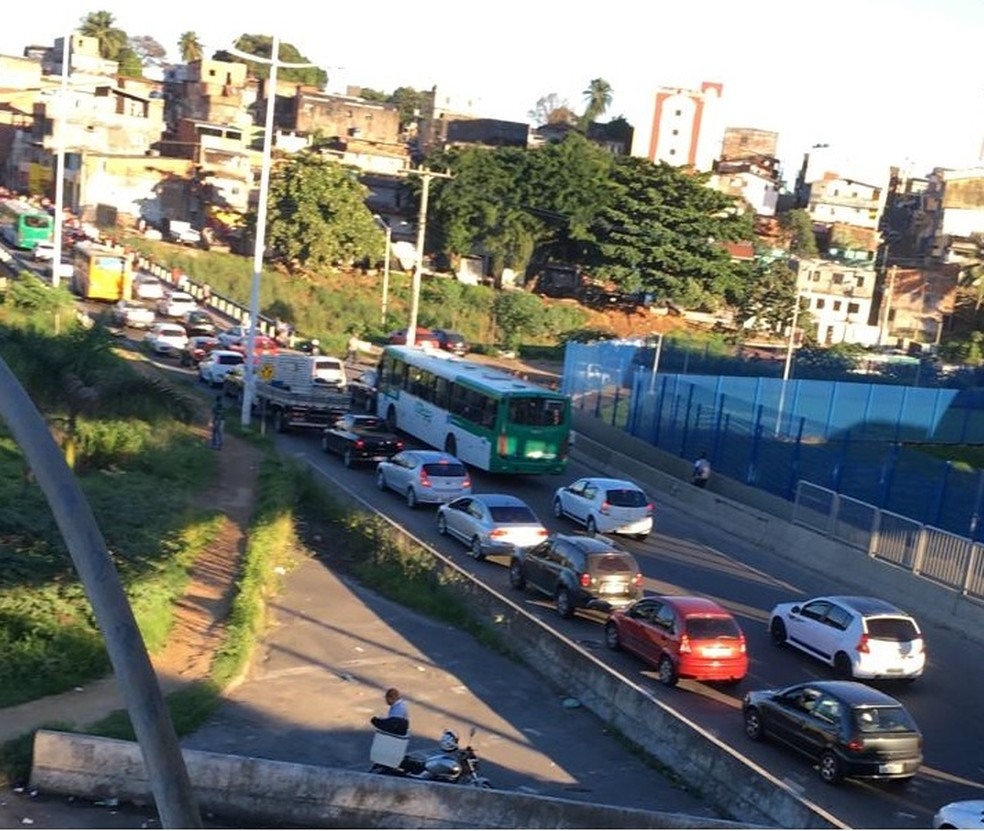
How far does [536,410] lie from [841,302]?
63733 mm

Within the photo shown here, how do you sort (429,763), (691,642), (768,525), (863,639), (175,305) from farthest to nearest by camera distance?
(175,305) → (768,525) → (863,639) → (691,642) → (429,763)

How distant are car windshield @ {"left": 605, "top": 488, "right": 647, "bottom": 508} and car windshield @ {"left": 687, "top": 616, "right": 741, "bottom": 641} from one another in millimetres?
10221

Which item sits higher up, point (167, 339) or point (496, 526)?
point (496, 526)

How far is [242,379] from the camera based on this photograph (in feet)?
145

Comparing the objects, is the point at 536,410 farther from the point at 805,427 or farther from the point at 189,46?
the point at 189,46


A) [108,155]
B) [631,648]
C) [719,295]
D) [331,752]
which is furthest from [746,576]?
[108,155]

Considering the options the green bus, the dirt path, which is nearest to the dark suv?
the dirt path

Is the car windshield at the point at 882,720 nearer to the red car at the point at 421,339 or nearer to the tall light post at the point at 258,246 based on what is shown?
the tall light post at the point at 258,246

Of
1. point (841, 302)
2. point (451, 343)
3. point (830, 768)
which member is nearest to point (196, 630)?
point (830, 768)

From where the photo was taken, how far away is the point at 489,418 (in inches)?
1334

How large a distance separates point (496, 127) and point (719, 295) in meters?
40.6

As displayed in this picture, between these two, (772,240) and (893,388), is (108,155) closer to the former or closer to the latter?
(772,240)

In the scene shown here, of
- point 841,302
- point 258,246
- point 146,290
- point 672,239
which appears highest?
point 672,239

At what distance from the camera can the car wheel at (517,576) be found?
933 inches
